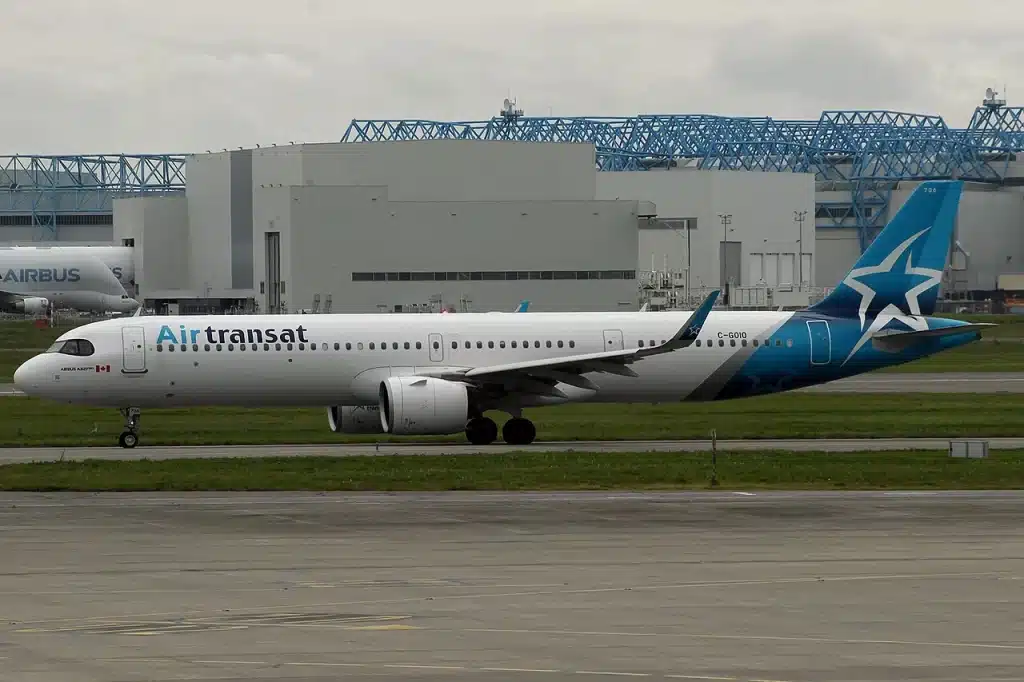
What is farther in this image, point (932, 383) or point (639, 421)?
point (932, 383)

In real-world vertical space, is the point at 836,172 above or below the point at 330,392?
above

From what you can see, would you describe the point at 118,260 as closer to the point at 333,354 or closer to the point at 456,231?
the point at 456,231

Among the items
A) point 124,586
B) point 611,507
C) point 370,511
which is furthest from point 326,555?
point 611,507

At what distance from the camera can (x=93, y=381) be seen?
130 ft

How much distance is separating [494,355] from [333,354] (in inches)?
163

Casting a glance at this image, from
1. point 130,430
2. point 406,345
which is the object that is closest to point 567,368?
point 406,345

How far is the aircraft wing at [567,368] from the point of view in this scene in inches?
1519

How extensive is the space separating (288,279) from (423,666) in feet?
301

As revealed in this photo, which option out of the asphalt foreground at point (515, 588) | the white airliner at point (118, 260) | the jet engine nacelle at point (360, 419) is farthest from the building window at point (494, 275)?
the asphalt foreground at point (515, 588)

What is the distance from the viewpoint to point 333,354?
40281 millimetres

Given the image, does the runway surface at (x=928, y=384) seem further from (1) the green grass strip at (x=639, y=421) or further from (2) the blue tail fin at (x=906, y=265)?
(2) the blue tail fin at (x=906, y=265)

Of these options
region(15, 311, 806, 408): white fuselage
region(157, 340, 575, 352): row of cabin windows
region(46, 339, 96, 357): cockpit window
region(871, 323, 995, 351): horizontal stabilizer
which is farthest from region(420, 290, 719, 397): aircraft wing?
region(46, 339, 96, 357): cockpit window

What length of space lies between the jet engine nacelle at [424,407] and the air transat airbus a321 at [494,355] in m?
0.04

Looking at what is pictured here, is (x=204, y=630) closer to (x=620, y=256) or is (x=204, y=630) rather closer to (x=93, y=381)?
(x=93, y=381)
